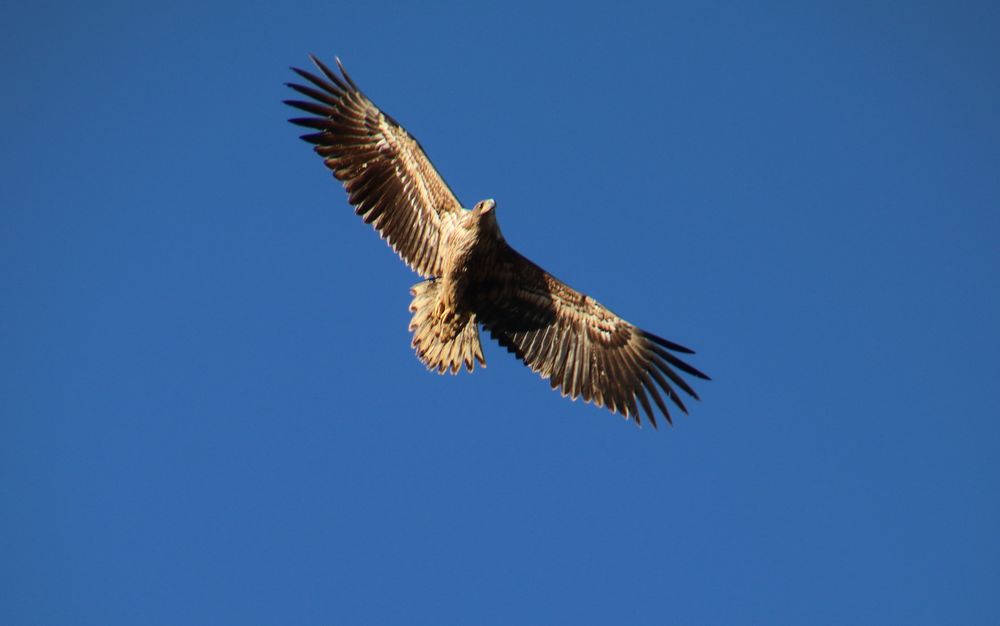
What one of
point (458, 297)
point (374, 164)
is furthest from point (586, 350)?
point (374, 164)

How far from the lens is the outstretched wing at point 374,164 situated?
10.2 metres

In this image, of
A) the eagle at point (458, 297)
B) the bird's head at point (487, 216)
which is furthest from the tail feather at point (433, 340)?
the bird's head at point (487, 216)

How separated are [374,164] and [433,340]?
1946 millimetres

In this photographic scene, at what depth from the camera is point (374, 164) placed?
10.2m

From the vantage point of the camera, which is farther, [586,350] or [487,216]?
[586,350]

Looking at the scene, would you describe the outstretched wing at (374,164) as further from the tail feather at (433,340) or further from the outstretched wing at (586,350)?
the outstretched wing at (586,350)

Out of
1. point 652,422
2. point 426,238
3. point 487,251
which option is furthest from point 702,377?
point 426,238

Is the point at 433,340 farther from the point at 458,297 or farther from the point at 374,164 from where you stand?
the point at 374,164

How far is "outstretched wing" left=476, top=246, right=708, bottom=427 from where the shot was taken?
10266mm

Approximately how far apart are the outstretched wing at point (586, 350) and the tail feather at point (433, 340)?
33 cm

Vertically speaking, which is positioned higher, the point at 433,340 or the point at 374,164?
the point at 374,164

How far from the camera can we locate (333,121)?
1027cm

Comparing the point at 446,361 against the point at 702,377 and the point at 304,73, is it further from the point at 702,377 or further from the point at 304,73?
the point at 304,73

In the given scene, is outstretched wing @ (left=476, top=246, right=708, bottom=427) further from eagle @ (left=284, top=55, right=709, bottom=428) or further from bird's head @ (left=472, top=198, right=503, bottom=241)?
bird's head @ (left=472, top=198, right=503, bottom=241)
